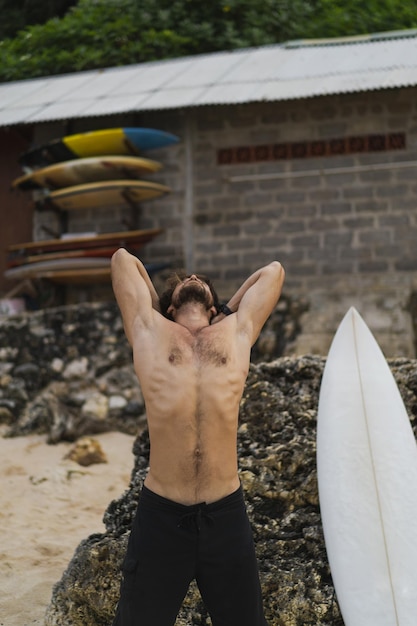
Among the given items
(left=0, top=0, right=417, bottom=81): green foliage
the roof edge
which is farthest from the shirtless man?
(left=0, top=0, right=417, bottom=81): green foliage

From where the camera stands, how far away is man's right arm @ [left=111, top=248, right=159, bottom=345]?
116 inches

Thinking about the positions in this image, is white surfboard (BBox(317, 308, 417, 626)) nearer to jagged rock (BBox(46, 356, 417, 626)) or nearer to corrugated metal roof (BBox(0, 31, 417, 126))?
jagged rock (BBox(46, 356, 417, 626))

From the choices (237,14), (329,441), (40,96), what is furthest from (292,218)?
(237,14)

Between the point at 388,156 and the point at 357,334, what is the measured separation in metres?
5.47

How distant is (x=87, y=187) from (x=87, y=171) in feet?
1.26

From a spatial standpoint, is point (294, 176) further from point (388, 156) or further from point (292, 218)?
point (388, 156)

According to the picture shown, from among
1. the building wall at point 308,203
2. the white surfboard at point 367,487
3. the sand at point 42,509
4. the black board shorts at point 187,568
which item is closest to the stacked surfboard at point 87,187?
the building wall at point 308,203

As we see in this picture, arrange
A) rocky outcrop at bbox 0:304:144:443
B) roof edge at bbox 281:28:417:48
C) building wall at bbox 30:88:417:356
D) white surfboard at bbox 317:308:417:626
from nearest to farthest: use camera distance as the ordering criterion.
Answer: white surfboard at bbox 317:308:417:626
rocky outcrop at bbox 0:304:144:443
building wall at bbox 30:88:417:356
roof edge at bbox 281:28:417:48

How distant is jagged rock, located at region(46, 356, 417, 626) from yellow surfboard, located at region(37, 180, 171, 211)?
5.48 metres

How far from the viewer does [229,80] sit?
32.2 feet

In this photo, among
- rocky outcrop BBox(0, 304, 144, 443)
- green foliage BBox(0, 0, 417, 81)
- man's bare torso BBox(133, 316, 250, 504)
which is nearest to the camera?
man's bare torso BBox(133, 316, 250, 504)

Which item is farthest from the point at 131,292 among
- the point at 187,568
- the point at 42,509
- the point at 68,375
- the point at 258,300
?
the point at 68,375

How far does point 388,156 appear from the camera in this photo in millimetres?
9188

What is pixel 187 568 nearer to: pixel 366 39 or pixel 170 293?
pixel 170 293
